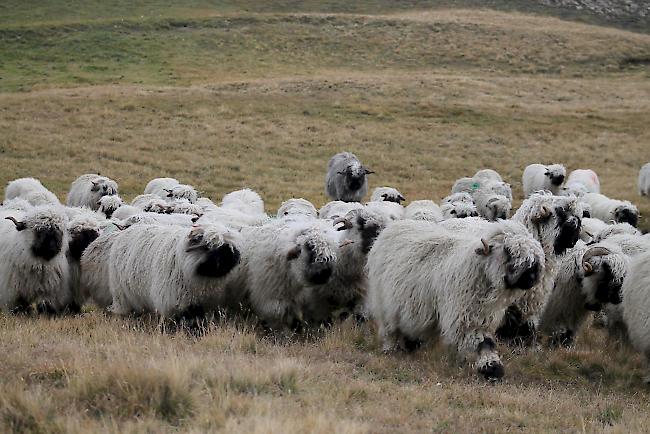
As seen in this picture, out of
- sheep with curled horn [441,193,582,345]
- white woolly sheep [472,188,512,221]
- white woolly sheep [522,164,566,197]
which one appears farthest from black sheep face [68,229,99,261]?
white woolly sheep [522,164,566,197]

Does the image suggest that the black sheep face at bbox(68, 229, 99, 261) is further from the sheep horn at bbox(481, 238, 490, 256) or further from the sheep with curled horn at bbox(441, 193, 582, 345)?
the sheep horn at bbox(481, 238, 490, 256)

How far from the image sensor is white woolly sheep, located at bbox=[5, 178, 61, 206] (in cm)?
1711

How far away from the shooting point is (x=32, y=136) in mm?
30281

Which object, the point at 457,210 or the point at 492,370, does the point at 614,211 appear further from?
the point at 492,370

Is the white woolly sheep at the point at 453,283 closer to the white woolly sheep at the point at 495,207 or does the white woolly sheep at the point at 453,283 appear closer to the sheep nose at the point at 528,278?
the sheep nose at the point at 528,278

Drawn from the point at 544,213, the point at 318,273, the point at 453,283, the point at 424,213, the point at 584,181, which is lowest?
the point at 584,181

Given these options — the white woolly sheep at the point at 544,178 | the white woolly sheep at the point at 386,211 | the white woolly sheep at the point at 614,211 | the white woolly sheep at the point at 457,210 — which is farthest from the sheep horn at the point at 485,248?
the white woolly sheep at the point at 544,178

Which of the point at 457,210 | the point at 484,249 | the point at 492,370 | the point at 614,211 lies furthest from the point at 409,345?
the point at 614,211

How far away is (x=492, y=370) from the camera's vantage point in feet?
27.6

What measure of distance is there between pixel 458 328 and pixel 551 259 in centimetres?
179

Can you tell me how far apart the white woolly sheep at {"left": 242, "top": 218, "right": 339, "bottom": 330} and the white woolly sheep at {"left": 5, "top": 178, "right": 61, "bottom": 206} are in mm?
8414

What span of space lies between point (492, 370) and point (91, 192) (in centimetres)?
1411

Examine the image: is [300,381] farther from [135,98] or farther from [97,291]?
[135,98]

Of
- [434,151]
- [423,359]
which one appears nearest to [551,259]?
[423,359]
